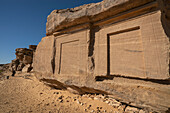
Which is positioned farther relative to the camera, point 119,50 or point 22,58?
point 22,58

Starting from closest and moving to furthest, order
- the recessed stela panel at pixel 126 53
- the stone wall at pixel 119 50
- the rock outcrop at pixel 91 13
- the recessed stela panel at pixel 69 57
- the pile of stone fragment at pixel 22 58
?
the stone wall at pixel 119 50 → the recessed stela panel at pixel 126 53 → the rock outcrop at pixel 91 13 → the recessed stela panel at pixel 69 57 → the pile of stone fragment at pixel 22 58

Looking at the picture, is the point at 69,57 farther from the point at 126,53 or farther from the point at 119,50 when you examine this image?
the point at 126,53

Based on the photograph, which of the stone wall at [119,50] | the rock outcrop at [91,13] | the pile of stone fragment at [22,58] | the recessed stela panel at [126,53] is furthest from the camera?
the pile of stone fragment at [22,58]

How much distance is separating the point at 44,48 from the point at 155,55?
4140 mm

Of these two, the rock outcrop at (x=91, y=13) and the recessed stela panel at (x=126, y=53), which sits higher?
the rock outcrop at (x=91, y=13)

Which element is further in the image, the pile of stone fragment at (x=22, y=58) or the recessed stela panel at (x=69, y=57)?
the pile of stone fragment at (x=22, y=58)

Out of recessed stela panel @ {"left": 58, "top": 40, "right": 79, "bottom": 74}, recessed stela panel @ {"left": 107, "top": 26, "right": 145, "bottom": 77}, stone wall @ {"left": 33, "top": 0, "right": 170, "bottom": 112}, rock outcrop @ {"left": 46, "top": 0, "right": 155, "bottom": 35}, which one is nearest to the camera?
stone wall @ {"left": 33, "top": 0, "right": 170, "bottom": 112}

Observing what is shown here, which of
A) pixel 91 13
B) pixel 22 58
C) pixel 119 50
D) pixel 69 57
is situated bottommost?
pixel 69 57

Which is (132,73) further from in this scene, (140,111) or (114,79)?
(140,111)

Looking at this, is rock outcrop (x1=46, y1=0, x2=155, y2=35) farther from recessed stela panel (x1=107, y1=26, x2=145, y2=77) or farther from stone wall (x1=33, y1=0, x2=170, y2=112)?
recessed stela panel (x1=107, y1=26, x2=145, y2=77)

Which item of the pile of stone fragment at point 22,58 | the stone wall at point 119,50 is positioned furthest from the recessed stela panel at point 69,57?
the pile of stone fragment at point 22,58

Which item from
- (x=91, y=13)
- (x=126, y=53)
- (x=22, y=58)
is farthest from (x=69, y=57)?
(x=22, y=58)

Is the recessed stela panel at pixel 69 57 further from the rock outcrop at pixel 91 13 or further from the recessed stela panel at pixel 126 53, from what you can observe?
the recessed stela panel at pixel 126 53

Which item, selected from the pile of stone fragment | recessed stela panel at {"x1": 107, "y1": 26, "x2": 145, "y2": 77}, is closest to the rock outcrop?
recessed stela panel at {"x1": 107, "y1": 26, "x2": 145, "y2": 77}
